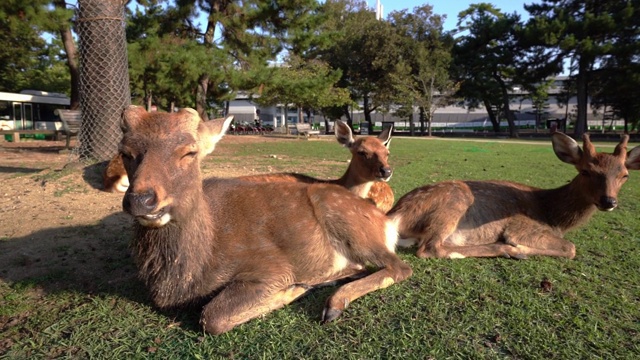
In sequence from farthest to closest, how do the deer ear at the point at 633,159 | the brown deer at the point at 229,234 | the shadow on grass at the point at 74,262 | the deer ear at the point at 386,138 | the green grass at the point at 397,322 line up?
the deer ear at the point at 386,138 → the deer ear at the point at 633,159 → the shadow on grass at the point at 74,262 → the brown deer at the point at 229,234 → the green grass at the point at 397,322

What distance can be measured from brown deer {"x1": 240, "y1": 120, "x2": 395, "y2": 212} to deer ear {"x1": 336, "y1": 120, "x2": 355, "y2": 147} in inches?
8.7

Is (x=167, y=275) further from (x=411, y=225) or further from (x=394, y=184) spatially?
(x=394, y=184)

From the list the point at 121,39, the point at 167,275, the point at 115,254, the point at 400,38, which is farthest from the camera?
the point at 400,38

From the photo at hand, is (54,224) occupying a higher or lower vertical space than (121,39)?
lower

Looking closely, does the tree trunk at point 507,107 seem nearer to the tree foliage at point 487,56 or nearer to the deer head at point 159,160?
the tree foliage at point 487,56

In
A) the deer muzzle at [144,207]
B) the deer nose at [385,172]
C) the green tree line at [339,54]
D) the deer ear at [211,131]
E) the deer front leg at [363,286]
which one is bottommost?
the deer front leg at [363,286]

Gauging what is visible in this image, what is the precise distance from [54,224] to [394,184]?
19.6 feet

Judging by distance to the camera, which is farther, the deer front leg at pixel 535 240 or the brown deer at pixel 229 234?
the deer front leg at pixel 535 240

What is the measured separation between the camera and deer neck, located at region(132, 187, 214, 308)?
3002mm

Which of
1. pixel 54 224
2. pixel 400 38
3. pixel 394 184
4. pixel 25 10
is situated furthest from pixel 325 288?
pixel 400 38

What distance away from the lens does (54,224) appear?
519cm

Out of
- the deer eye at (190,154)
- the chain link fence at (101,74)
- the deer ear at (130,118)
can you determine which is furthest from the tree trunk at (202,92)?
the deer eye at (190,154)

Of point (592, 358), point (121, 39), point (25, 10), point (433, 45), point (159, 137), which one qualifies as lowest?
point (592, 358)

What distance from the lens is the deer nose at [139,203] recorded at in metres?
2.44
